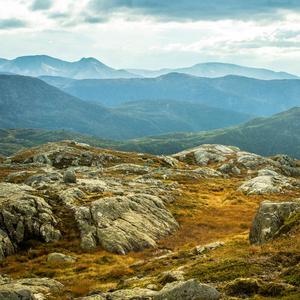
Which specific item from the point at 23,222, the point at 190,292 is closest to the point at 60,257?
the point at 23,222

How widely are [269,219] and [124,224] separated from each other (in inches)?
794

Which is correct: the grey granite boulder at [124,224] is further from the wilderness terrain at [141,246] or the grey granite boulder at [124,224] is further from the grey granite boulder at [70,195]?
the grey granite boulder at [70,195]

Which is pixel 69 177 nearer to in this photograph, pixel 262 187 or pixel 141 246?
pixel 141 246

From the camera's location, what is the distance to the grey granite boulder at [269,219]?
23078 millimetres

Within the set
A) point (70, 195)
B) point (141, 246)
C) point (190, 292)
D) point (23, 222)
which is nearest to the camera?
point (190, 292)

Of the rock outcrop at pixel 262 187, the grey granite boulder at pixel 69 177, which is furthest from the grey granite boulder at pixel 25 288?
the rock outcrop at pixel 262 187

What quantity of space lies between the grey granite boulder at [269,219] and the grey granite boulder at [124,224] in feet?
48.2

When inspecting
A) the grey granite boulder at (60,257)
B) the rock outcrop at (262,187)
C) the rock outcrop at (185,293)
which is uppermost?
the rock outcrop at (185,293)

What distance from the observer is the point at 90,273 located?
77.2 ft

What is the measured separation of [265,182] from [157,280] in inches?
2926

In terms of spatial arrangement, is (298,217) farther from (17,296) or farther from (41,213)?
(41,213)

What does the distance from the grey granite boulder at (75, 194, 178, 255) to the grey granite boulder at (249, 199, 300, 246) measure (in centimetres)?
1470

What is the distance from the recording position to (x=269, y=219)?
23922 mm

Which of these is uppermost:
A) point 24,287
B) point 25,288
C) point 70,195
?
point 25,288
